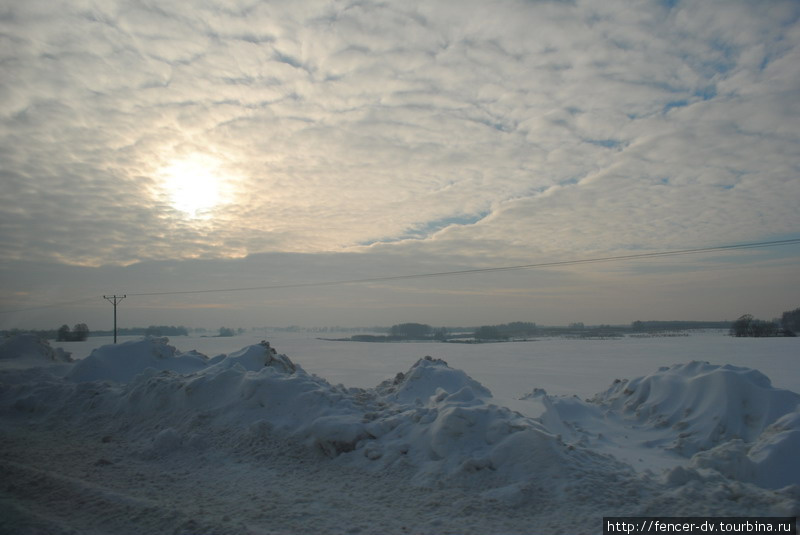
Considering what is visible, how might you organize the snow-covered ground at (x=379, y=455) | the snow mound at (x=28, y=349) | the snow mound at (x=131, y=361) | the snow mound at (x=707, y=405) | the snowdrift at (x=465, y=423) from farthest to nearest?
the snow mound at (x=28, y=349)
the snow mound at (x=131, y=361)
the snow mound at (x=707, y=405)
the snowdrift at (x=465, y=423)
the snow-covered ground at (x=379, y=455)

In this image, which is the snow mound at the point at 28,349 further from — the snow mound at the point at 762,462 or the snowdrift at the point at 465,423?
the snow mound at the point at 762,462

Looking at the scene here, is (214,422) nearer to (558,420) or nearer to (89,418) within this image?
(89,418)

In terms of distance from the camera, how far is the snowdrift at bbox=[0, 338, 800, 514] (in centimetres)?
581

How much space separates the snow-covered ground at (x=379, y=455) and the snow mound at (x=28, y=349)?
7514 millimetres

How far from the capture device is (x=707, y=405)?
29.6 feet

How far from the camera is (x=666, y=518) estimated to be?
4570mm

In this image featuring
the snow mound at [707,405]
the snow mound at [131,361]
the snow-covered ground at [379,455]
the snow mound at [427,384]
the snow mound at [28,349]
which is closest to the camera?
the snow-covered ground at [379,455]


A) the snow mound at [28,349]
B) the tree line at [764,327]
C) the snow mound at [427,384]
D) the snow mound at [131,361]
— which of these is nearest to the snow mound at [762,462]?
the snow mound at [427,384]

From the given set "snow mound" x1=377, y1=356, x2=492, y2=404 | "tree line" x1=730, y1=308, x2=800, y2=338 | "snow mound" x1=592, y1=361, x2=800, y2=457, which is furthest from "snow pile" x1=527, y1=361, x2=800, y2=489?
"tree line" x1=730, y1=308, x2=800, y2=338

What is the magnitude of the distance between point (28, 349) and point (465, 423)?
19.9 m

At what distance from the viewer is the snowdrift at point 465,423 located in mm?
5812

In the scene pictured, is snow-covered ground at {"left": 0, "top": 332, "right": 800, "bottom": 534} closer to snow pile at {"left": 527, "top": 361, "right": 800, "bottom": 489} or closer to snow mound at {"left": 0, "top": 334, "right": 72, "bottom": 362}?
snow pile at {"left": 527, "top": 361, "right": 800, "bottom": 489}

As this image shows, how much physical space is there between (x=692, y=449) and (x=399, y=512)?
574 cm

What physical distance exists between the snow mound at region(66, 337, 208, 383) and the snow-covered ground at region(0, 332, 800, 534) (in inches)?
66.1
